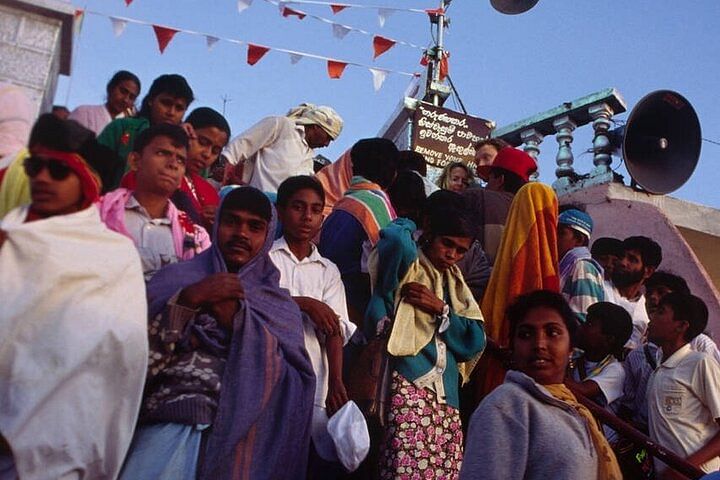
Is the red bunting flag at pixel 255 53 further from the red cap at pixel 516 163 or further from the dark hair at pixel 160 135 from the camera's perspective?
the dark hair at pixel 160 135

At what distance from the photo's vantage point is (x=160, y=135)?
2.10 metres

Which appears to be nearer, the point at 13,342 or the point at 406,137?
the point at 13,342

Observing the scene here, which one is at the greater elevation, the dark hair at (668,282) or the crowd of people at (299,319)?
the dark hair at (668,282)

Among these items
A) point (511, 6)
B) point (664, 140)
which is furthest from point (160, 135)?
point (511, 6)

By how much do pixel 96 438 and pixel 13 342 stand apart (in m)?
0.30

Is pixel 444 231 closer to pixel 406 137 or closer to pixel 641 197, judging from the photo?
pixel 641 197

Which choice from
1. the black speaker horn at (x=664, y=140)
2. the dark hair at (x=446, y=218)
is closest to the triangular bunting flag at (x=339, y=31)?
the black speaker horn at (x=664, y=140)

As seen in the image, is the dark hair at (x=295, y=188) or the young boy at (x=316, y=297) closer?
the young boy at (x=316, y=297)

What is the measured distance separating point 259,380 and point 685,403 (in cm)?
207

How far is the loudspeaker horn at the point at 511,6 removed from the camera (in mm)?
8195

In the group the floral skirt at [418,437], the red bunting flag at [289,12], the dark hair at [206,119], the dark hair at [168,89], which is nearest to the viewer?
the dark hair at [168,89]

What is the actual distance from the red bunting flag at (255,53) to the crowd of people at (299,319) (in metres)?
1.79

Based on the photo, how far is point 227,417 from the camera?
2.40m

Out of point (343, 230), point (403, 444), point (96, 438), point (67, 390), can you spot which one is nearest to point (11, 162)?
point (67, 390)
